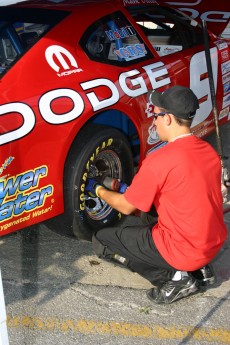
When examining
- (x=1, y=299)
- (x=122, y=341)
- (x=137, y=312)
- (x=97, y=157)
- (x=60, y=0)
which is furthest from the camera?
(x=60, y=0)

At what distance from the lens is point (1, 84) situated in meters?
3.35

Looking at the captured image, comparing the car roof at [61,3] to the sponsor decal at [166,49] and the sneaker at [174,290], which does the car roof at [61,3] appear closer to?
the sponsor decal at [166,49]

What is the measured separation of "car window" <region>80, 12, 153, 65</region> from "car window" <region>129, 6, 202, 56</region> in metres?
0.49

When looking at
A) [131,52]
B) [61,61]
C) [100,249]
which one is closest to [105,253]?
[100,249]

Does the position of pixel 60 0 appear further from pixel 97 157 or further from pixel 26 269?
pixel 26 269

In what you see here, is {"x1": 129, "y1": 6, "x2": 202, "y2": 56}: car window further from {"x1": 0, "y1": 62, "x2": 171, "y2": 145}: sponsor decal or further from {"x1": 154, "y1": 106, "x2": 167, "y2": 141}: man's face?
{"x1": 154, "y1": 106, "x2": 167, "y2": 141}: man's face

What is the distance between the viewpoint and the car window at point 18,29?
3.88 m

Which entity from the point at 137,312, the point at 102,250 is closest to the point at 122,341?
the point at 137,312

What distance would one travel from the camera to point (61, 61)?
3.72m

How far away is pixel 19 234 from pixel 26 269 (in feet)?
1.61

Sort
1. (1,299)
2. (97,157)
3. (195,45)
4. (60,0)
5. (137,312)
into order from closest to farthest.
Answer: (1,299), (137,312), (97,157), (60,0), (195,45)

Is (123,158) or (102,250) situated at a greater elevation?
(123,158)

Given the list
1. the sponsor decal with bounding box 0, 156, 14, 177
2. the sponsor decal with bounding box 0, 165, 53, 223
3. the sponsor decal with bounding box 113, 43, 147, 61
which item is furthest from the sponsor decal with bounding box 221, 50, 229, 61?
the sponsor decal with bounding box 0, 156, 14, 177

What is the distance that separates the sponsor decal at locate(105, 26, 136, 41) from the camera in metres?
4.35
